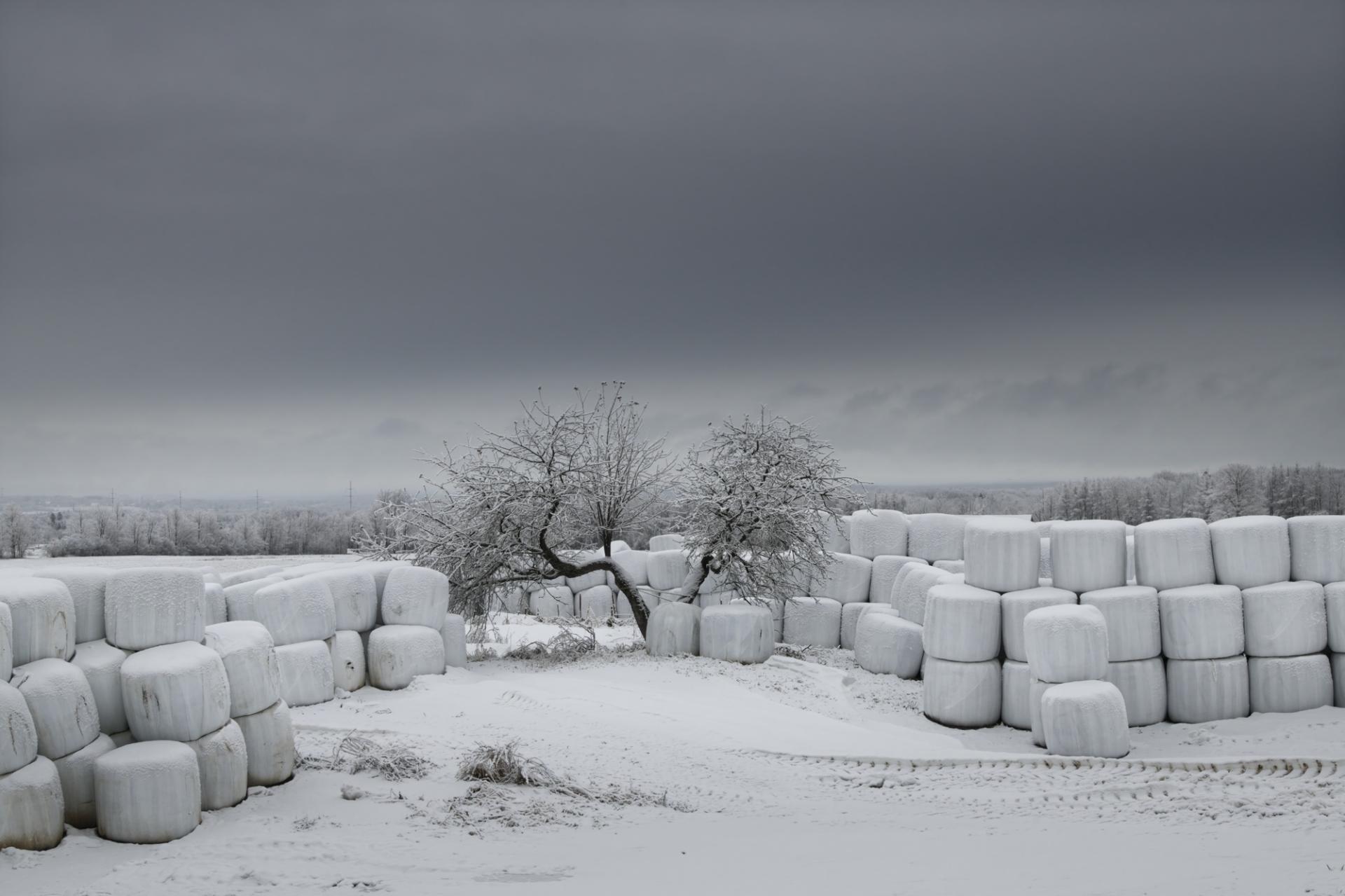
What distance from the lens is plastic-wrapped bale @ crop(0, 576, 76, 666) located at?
18.0ft

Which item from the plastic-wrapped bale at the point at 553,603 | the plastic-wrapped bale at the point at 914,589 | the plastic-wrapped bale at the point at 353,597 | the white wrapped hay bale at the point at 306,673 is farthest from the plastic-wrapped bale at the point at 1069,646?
the plastic-wrapped bale at the point at 553,603

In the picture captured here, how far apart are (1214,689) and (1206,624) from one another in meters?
0.64

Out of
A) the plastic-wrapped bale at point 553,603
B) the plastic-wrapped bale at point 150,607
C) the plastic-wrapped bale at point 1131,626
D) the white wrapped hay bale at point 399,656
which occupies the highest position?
the plastic-wrapped bale at point 150,607

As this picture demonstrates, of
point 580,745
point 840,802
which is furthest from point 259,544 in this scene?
point 840,802

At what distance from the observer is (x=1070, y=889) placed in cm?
477

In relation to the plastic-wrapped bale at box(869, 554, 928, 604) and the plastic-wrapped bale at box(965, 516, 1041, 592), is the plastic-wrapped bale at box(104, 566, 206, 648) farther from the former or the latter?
the plastic-wrapped bale at box(869, 554, 928, 604)

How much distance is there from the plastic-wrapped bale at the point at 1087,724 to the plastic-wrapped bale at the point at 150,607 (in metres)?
6.69

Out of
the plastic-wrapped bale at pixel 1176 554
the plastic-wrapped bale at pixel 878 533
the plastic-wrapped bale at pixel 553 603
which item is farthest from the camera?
the plastic-wrapped bale at pixel 553 603

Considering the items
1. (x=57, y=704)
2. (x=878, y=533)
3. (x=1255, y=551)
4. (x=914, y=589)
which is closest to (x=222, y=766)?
(x=57, y=704)

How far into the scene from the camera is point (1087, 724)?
26.9 feet

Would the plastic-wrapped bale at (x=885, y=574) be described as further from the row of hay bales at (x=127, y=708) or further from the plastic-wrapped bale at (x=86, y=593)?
the plastic-wrapped bale at (x=86, y=593)

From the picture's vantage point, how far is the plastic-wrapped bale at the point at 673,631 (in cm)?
1254

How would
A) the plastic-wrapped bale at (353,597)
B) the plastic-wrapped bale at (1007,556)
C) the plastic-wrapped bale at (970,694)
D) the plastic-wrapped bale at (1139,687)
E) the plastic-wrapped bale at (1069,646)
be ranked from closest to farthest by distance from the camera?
the plastic-wrapped bale at (1069,646), the plastic-wrapped bale at (1139,687), the plastic-wrapped bale at (970,694), the plastic-wrapped bale at (1007,556), the plastic-wrapped bale at (353,597)

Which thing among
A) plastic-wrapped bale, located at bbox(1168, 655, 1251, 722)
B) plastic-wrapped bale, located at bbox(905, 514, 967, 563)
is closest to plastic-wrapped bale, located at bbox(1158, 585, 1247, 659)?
plastic-wrapped bale, located at bbox(1168, 655, 1251, 722)
